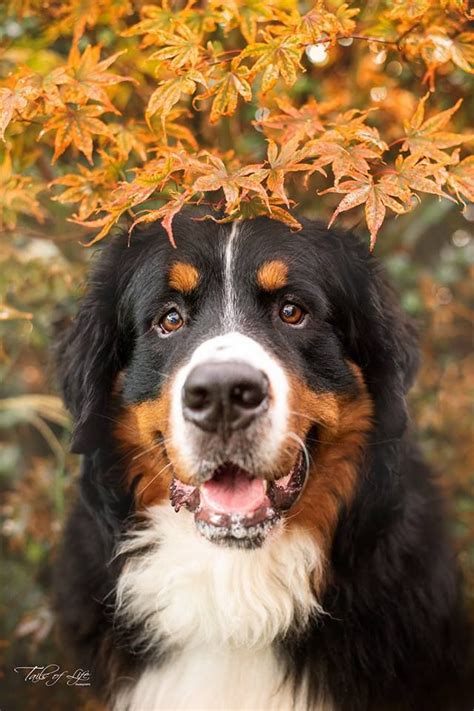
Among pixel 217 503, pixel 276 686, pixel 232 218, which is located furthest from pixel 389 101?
pixel 276 686

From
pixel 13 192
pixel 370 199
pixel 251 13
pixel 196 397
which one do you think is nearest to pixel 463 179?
pixel 370 199

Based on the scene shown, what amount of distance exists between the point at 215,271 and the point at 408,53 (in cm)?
111

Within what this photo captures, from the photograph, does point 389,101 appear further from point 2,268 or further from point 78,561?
point 78,561

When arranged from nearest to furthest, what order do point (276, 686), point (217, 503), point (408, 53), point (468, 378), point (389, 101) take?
1. point (217, 503)
2. point (276, 686)
3. point (408, 53)
4. point (389, 101)
5. point (468, 378)

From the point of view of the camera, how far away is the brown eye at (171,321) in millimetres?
2658

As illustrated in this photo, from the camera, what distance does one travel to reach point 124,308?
280 cm

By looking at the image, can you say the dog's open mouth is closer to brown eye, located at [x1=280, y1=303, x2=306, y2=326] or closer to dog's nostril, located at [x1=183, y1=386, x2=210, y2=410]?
dog's nostril, located at [x1=183, y1=386, x2=210, y2=410]

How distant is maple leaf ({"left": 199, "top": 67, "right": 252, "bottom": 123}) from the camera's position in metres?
2.37

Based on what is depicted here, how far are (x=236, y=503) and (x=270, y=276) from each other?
754 mm

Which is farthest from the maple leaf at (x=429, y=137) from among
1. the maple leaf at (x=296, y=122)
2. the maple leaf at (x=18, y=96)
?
the maple leaf at (x=18, y=96)

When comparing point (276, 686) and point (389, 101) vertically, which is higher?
point (389, 101)

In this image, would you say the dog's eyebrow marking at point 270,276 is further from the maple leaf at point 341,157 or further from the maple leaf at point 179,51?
the maple leaf at point 179,51

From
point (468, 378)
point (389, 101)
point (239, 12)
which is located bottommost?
point (468, 378)

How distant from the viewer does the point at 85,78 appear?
250 cm
